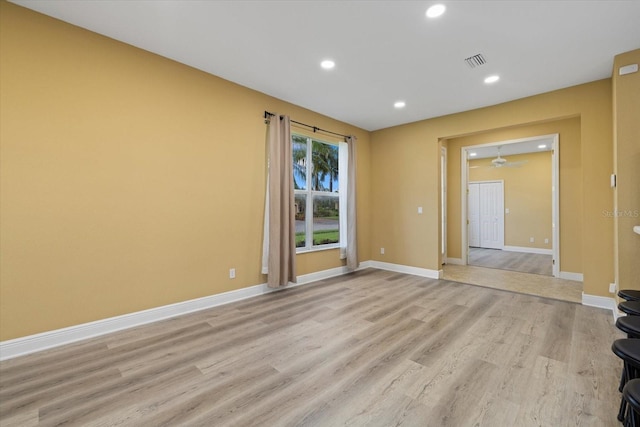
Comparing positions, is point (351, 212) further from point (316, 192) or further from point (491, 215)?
point (491, 215)

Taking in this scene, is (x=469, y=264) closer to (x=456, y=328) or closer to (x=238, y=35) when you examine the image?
(x=456, y=328)

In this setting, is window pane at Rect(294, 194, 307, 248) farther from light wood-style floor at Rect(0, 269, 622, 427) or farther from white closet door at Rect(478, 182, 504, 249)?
white closet door at Rect(478, 182, 504, 249)

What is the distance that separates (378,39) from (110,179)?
2976mm

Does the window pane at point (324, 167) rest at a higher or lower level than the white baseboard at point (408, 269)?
higher

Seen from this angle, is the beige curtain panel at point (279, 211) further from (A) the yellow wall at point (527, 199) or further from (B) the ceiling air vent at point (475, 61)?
(A) the yellow wall at point (527, 199)

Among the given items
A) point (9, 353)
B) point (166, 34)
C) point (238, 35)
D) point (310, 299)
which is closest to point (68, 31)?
point (166, 34)

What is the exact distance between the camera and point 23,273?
2.35m

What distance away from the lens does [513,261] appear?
659 cm

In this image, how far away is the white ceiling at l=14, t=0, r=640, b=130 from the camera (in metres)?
2.33

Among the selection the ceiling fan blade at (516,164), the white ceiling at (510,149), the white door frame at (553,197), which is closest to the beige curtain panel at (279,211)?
the white door frame at (553,197)

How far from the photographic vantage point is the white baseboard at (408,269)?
16.8ft

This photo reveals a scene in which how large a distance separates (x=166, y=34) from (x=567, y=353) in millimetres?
4662

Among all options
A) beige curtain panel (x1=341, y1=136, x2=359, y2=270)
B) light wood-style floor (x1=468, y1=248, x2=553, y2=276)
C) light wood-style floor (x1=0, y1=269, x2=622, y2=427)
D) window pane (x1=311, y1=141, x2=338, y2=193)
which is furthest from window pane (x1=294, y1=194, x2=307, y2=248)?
light wood-style floor (x1=468, y1=248, x2=553, y2=276)

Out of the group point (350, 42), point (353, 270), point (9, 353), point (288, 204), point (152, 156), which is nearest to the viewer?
point (9, 353)
